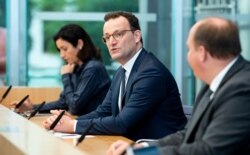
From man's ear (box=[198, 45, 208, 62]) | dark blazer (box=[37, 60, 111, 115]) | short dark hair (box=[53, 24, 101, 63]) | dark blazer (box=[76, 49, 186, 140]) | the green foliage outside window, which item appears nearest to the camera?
man's ear (box=[198, 45, 208, 62])

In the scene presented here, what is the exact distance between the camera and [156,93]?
288 cm

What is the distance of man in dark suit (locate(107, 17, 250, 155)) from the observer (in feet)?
5.93

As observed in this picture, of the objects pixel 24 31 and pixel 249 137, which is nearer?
pixel 249 137

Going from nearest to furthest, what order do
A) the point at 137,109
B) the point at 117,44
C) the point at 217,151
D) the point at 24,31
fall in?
the point at 217,151 < the point at 137,109 < the point at 117,44 < the point at 24,31

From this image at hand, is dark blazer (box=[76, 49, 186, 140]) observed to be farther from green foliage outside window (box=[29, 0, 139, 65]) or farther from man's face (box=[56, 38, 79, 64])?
green foliage outside window (box=[29, 0, 139, 65])

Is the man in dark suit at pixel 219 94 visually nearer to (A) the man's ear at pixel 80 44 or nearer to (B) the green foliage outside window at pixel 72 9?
(A) the man's ear at pixel 80 44

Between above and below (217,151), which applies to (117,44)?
above

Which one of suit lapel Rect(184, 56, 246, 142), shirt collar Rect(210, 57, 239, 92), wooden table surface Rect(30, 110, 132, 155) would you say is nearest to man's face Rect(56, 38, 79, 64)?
wooden table surface Rect(30, 110, 132, 155)

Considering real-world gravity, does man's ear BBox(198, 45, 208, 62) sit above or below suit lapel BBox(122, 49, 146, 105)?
above

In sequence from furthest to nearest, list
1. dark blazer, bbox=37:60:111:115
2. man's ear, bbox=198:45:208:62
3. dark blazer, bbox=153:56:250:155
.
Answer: dark blazer, bbox=37:60:111:115, man's ear, bbox=198:45:208:62, dark blazer, bbox=153:56:250:155

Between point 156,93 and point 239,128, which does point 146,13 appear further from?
point 239,128

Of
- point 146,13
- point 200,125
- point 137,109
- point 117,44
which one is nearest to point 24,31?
point 146,13

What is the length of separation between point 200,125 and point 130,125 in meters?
0.87

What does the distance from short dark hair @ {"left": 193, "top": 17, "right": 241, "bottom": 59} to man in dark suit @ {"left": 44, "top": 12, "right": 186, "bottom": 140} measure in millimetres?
970
